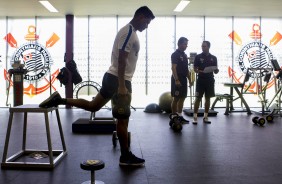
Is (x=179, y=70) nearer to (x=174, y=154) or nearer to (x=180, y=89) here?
(x=180, y=89)

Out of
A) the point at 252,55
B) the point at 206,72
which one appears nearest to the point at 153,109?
the point at 206,72

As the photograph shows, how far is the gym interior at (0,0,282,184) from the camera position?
284 centimetres

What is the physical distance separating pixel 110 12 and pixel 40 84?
291 cm

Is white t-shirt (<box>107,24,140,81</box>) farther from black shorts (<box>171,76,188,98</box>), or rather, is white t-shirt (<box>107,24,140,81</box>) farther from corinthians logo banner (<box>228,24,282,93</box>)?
corinthians logo banner (<box>228,24,282,93</box>)

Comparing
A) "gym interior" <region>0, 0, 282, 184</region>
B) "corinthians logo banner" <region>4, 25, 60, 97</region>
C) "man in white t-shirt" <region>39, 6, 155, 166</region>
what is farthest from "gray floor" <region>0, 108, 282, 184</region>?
"corinthians logo banner" <region>4, 25, 60, 97</region>

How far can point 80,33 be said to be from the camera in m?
9.08

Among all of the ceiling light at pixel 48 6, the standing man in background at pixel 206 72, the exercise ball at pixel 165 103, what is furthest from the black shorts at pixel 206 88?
the ceiling light at pixel 48 6

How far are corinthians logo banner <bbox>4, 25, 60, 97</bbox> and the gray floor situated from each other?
152 inches

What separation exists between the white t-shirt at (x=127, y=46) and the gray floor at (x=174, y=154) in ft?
2.90

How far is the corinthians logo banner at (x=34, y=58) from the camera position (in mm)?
9203

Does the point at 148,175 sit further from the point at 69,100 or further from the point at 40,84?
the point at 40,84

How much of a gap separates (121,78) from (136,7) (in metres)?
5.50

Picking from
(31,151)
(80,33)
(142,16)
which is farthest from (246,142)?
(80,33)

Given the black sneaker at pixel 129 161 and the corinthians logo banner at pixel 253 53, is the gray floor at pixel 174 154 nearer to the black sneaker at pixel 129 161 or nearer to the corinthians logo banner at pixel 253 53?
the black sneaker at pixel 129 161
